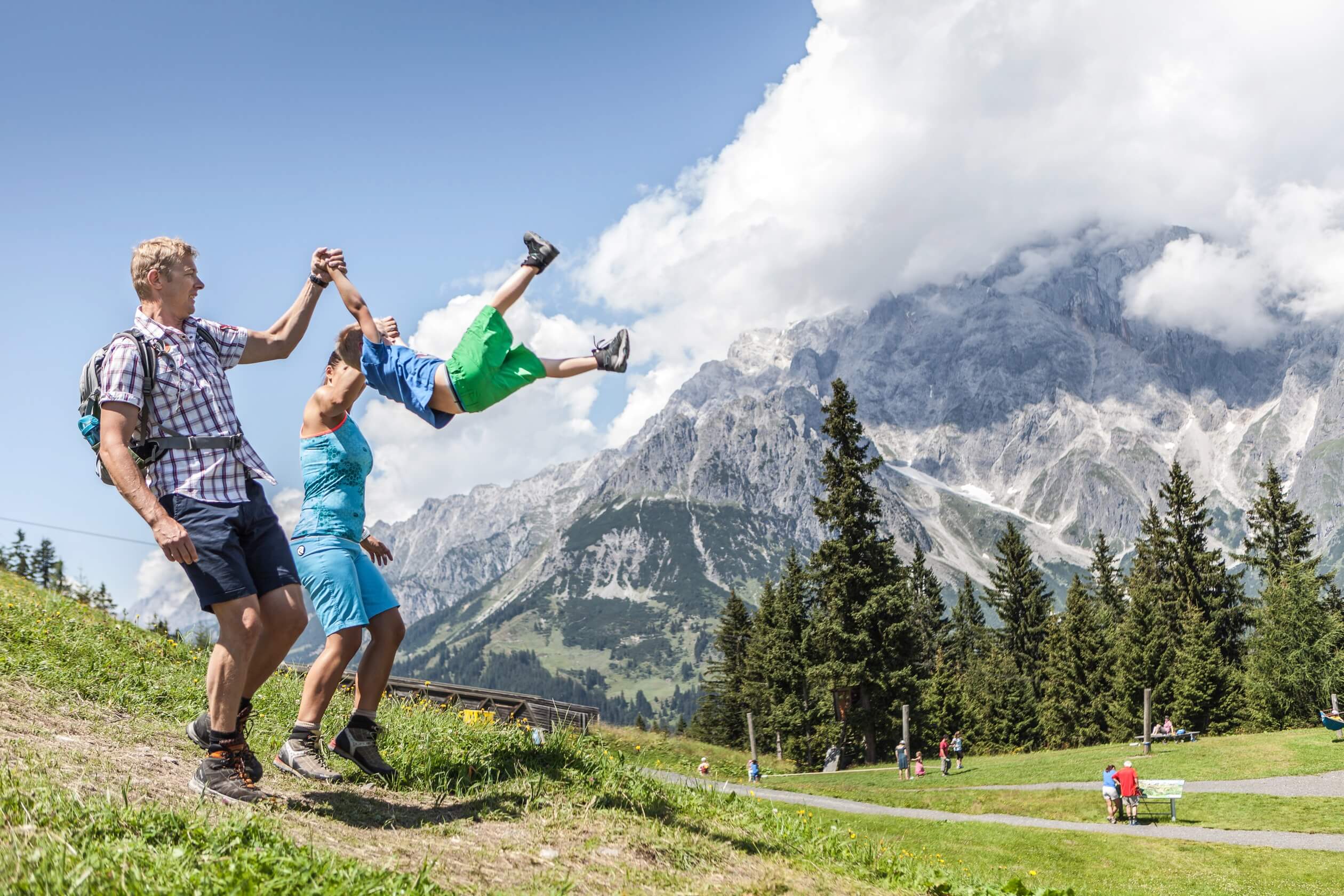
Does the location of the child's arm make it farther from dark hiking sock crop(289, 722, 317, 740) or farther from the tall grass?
the tall grass

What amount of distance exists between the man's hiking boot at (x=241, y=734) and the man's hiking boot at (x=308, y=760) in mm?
202

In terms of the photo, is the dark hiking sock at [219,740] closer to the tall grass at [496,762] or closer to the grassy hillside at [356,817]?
the grassy hillside at [356,817]

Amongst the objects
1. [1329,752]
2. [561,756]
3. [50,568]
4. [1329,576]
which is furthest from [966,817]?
[50,568]

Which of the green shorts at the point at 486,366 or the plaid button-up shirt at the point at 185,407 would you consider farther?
the green shorts at the point at 486,366

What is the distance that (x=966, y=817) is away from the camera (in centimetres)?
2447

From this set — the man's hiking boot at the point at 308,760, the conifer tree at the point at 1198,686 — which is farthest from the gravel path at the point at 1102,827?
the conifer tree at the point at 1198,686

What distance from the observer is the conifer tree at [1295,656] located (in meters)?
47.7

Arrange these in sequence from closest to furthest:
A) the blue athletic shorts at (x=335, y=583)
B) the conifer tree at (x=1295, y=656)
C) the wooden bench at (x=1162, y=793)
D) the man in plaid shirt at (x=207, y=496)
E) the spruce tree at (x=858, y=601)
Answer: the man in plaid shirt at (x=207, y=496), the blue athletic shorts at (x=335, y=583), the wooden bench at (x=1162, y=793), the spruce tree at (x=858, y=601), the conifer tree at (x=1295, y=656)

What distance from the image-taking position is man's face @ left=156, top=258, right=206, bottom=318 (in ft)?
18.1

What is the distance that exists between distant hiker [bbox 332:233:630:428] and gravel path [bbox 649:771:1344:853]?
11359 mm

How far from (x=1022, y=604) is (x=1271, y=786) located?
52.7m

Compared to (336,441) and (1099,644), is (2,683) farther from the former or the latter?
(1099,644)

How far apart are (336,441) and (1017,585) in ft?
255

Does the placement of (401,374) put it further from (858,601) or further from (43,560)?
(43,560)
